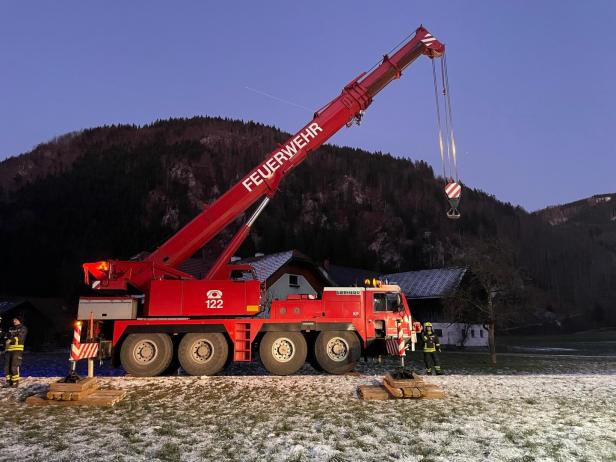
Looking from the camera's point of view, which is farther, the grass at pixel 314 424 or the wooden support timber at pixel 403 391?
the wooden support timber at pixel 403 391

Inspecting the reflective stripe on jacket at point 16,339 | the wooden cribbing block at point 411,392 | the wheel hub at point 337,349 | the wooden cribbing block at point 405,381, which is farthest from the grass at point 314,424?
the wheel hub at point 337,349

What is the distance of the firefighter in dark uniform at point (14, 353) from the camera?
38.9 feet

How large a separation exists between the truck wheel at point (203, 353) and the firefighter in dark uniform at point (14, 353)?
4.22m

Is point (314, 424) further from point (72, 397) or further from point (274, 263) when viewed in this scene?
point (274, 263)

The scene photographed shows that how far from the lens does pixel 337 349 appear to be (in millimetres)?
14664

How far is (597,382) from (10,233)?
109 meters

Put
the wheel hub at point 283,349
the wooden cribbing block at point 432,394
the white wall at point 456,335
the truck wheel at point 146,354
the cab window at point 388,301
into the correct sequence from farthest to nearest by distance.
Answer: the white wall at point 456,335
the cab window at point 388,301
the wheel hub at point 283,349
the truck wheel at point 146,354
the wooden cribbing block at point 432,394

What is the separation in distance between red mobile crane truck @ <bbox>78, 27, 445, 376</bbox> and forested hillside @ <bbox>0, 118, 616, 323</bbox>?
6405cm

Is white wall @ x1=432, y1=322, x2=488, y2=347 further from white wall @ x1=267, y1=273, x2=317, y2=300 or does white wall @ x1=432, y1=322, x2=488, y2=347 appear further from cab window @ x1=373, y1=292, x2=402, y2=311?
cab window @ x1=373, y1=292, x2=402, y2=311

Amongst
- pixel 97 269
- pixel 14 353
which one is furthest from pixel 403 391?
pixel 14 353

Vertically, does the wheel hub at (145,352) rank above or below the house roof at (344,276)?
below

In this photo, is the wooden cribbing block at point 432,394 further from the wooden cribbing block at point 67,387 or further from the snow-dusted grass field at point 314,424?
the wooden cribbing block at point 67,387

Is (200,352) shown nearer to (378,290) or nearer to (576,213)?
(378,290)

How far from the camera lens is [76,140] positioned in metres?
152
